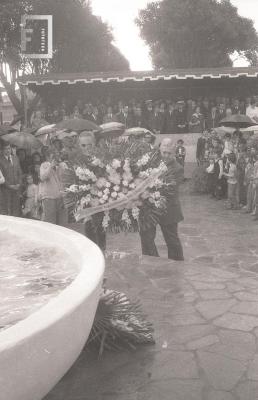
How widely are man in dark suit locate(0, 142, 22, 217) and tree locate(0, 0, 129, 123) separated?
711 inches

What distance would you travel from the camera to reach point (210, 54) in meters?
35.4

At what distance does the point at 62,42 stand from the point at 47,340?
29.7 m

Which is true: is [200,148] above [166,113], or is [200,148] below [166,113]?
below

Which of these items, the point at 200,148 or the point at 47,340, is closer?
the point at 47,340

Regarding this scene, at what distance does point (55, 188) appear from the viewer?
9.09 metres

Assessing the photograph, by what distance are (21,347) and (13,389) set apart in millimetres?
216

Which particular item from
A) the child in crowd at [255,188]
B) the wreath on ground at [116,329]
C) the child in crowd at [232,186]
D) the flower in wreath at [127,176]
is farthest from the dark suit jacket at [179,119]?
the wreath on ground at [116,329]

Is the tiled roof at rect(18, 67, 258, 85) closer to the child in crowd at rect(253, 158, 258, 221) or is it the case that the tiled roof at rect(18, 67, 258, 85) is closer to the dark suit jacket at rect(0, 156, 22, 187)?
the child in crowd at rect(253, 158, 258, 221)

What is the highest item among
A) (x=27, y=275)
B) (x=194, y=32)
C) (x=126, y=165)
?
(x=194, y=32)

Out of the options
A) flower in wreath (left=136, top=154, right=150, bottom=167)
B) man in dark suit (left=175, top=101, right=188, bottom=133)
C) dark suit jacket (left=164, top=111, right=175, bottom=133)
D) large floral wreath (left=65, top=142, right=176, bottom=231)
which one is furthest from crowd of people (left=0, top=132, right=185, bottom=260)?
man in dark suit (left=175, top=101, right=188, bottom=133)

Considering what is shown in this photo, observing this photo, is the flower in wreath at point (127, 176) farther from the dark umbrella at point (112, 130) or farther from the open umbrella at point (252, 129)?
the open umbrella at point (252, 129)

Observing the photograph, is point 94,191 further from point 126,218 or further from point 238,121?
point 238,121

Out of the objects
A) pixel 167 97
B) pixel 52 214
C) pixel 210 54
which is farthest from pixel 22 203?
pixel 210 54

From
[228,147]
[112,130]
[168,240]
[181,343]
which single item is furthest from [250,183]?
[181,343]
